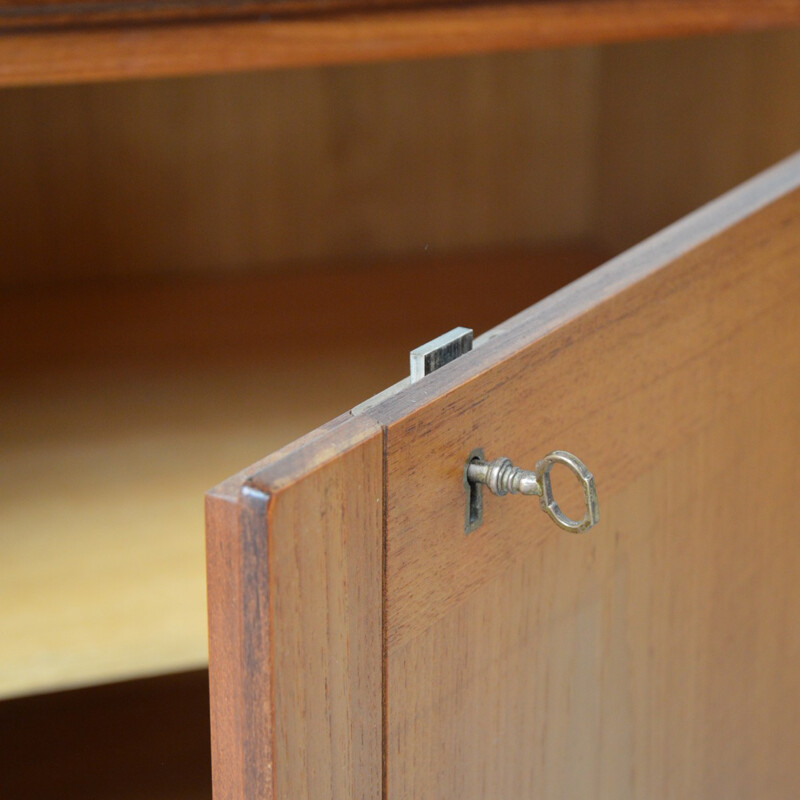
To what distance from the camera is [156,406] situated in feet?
2.50

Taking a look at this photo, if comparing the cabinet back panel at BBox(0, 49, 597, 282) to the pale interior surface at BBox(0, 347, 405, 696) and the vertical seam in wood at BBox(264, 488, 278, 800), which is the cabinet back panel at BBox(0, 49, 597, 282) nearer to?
the pale interior surface at BBox(0, 347, 405, 696)

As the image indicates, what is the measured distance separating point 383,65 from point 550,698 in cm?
77

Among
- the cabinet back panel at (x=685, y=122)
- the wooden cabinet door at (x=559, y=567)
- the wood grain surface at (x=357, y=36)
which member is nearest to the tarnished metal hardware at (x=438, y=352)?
the wooden cabinet door at (x=559, y=567)

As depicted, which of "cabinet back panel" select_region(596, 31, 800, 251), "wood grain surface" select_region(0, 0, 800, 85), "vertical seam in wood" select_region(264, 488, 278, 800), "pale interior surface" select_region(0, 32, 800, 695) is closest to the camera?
"vertical seam in wood" select_region(264, 488, 278, 800)

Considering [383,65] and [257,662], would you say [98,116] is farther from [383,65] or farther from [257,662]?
[257,662]

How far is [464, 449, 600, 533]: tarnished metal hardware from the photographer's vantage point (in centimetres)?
32

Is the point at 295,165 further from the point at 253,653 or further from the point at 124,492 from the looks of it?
the point at 253,653

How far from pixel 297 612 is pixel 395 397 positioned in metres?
0.07

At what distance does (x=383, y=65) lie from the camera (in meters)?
1.05

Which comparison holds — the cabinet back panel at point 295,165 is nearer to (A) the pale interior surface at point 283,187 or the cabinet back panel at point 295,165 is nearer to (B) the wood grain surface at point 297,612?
(A) the pale interior surface at point 283,187

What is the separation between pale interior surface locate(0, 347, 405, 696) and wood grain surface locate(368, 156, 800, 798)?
0.20 metres

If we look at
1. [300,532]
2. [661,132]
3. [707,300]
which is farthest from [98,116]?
[300,532]

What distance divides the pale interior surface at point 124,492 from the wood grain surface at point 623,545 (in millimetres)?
201

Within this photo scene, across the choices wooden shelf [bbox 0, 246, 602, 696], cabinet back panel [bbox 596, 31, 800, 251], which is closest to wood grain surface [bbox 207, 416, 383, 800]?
wooden shelf [bbox 0, 246, 602, 696]
